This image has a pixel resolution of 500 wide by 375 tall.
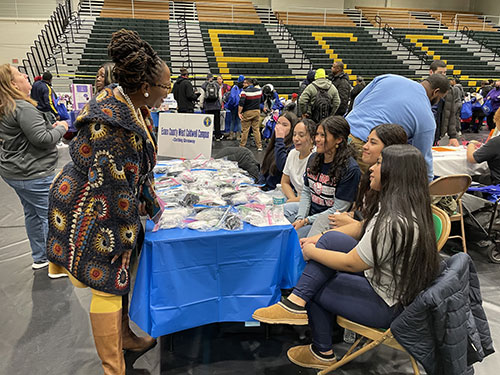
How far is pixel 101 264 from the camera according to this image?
1501mm

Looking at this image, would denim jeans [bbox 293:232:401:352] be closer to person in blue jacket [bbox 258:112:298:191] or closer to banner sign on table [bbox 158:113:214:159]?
person in blue jacket [bbox 258:112:298:191]

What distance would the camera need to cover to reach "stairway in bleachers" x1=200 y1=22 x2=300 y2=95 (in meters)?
12.1

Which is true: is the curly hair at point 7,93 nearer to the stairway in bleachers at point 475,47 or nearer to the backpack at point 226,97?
the backpack at point 226,97

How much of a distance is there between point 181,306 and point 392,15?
19965 mm

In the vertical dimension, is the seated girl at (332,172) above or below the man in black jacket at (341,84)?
below

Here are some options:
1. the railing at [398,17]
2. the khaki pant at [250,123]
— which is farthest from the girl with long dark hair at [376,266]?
the railing at [398,17]

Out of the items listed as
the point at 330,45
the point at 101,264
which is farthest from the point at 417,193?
the point at 330,45

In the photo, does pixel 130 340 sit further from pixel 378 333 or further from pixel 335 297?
pixel 378 333

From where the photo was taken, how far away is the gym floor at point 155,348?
6.30 feet

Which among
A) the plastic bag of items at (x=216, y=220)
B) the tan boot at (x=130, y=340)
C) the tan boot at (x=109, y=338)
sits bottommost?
the tan boot at (x=130, y=340)

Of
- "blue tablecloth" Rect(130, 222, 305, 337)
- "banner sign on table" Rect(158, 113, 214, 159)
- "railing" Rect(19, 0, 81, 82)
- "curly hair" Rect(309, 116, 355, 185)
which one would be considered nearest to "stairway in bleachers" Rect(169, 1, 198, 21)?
"railing" Rect(19, 0, 81, 82)

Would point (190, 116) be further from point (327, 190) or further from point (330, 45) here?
point (330, 45)

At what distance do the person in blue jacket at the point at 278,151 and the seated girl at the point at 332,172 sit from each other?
0.72m

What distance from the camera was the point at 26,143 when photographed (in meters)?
2.48
